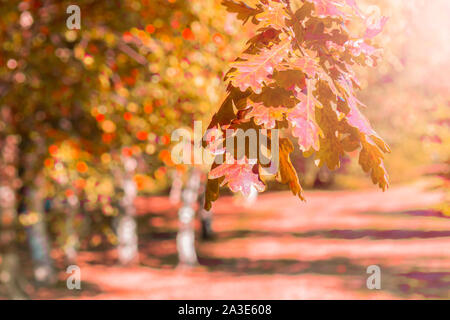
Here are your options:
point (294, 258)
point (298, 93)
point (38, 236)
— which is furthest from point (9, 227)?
point (294, 258)

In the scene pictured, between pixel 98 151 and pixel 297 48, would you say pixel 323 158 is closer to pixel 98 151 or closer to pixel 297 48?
pixel 297 48

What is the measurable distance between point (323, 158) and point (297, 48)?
0.64 m


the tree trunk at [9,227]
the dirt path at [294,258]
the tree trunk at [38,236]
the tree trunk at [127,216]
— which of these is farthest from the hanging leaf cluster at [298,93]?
the tree trunk at [127,216]

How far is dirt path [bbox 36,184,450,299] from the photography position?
17438 millimetres

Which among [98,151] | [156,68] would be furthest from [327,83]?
[98,151]

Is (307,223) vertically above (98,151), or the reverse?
(98,151)

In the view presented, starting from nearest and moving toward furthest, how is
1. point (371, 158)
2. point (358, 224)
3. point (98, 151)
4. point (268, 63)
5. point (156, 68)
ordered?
1. point (268, 63)
2. point (371, 158)
3. point (156, 68)
4. point (98, 151)
5. point (358, 224)

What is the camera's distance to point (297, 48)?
323 cm

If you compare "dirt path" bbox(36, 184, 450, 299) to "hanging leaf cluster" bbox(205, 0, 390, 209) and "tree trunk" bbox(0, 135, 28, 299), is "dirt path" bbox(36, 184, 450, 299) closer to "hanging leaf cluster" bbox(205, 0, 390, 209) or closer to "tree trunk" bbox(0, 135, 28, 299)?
"tree trunk" bbox(0, 135, 28, 299)

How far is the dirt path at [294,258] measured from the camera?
17438 millimetres

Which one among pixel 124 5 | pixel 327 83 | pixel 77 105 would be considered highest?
pixel 124 5

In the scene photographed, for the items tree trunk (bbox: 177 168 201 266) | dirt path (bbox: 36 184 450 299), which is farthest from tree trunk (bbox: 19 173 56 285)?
tree trunk (bbox: 177 168 201 266)

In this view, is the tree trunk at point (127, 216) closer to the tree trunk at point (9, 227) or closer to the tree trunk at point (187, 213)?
the tree trunk at point (187, 213)

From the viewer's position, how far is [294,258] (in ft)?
76.2
